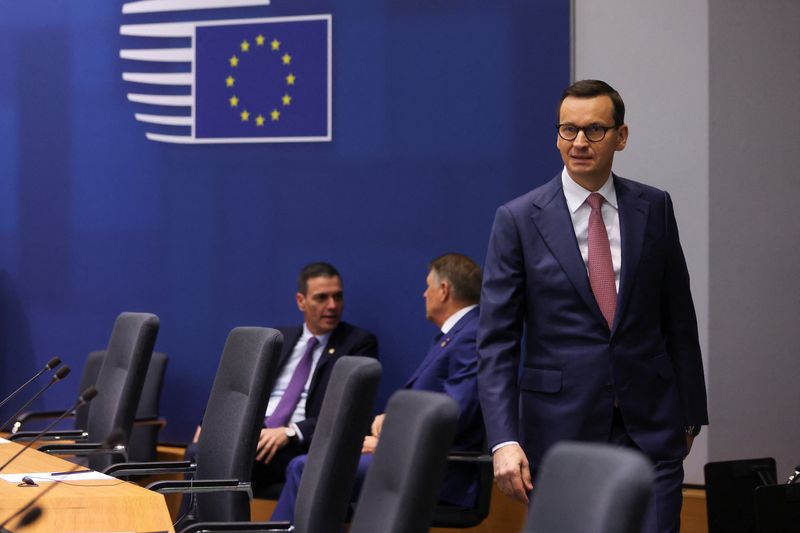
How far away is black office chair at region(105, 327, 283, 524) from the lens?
132 inches

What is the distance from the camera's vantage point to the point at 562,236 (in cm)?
305

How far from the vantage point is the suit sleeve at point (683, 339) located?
310 cm

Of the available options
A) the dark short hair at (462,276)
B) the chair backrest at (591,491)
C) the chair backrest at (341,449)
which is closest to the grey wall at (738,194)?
the dark short hair at (462,276)

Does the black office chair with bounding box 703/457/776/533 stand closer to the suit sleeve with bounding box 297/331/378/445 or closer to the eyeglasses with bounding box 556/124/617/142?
the eyeglasses with bounding box 556/124/617/142

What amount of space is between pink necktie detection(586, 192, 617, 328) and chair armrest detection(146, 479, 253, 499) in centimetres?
113

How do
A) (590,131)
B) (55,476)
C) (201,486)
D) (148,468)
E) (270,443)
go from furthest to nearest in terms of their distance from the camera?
(270,443)
(148,468)
(55,476)
(201,486)
(590,131)

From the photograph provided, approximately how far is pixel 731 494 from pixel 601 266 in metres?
1.26

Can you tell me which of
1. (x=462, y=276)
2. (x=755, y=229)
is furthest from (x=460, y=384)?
(x=755, y=229)

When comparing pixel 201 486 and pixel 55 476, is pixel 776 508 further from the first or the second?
pixel 55 476

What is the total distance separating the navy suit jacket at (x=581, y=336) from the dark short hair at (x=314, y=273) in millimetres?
2288

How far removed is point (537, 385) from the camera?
9.97ft

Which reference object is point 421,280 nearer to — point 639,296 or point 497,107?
point 497,107

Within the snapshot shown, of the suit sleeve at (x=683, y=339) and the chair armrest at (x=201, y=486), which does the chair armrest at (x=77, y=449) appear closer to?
the chair armrest at (x=201, y=486)

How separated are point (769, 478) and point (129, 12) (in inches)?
158
